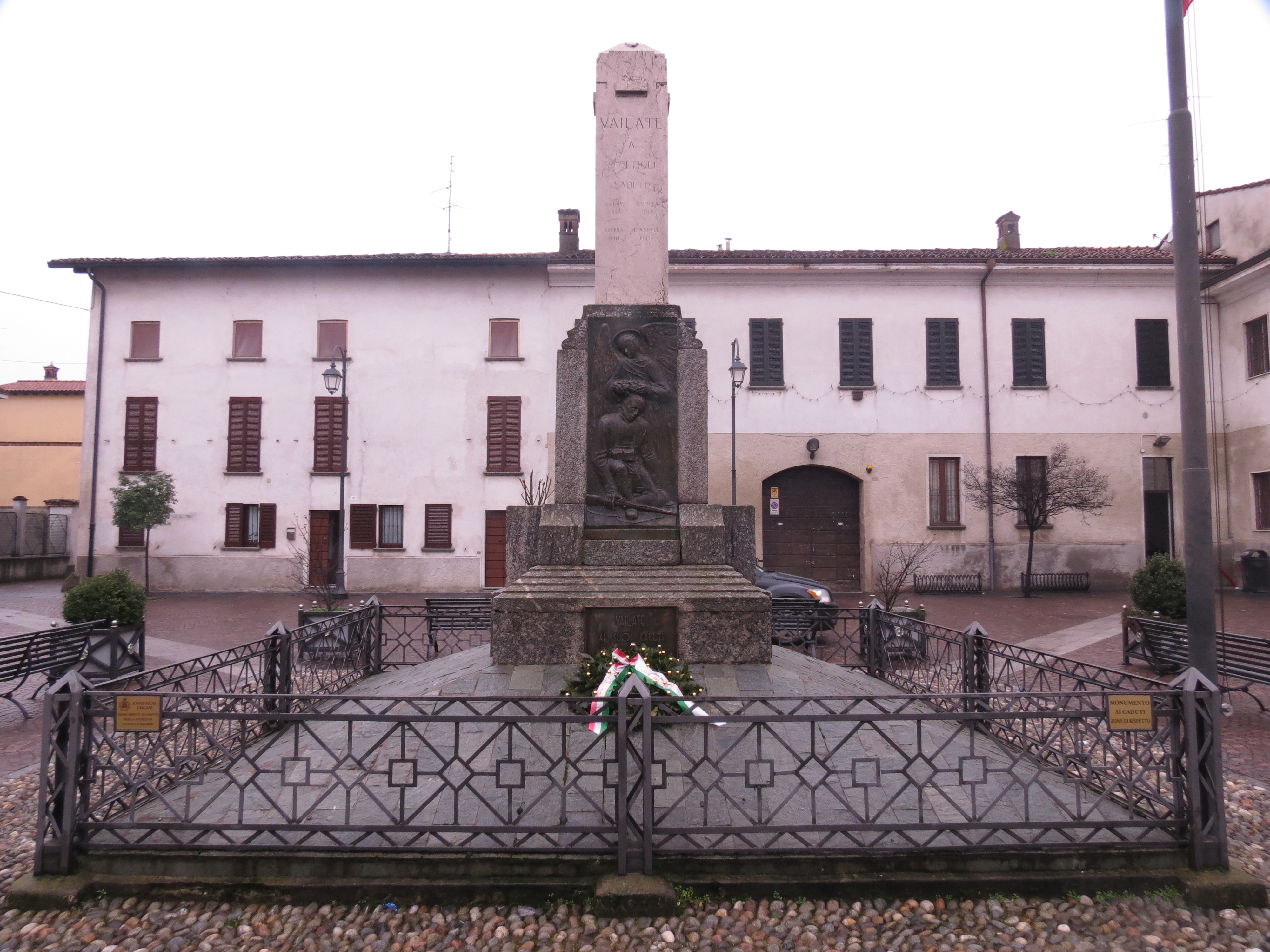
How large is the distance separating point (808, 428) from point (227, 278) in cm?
1767

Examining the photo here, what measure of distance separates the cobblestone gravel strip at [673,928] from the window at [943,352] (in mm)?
19655

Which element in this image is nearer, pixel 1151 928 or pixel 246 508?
pixel 1151 928

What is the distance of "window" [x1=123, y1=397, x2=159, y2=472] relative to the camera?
22.4 m

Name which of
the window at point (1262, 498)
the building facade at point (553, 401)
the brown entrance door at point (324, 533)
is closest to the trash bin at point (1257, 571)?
the window at point (1262, 498)

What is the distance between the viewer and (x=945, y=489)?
71.7 ft

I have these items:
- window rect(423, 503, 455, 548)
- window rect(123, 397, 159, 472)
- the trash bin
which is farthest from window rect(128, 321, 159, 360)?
the trash bin

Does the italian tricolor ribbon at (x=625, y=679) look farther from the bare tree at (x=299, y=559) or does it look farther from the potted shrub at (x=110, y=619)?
the bare tree at (x=299, y=559)

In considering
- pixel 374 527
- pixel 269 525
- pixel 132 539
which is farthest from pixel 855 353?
pixel 132 539

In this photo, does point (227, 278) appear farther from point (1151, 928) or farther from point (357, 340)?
point (1151, 928)

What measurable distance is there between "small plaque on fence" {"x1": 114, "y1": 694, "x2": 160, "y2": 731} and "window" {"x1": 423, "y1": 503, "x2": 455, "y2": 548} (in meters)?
18.0

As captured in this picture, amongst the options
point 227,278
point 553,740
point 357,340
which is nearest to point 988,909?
point 553,740

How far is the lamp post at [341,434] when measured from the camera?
19.2 metres

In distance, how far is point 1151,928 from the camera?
3699mm

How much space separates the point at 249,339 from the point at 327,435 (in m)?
3.88
